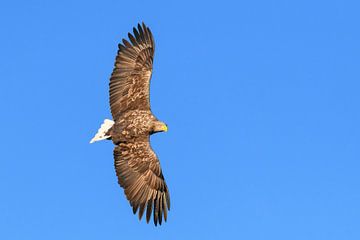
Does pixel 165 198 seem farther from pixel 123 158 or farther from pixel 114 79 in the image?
pixel 114 79

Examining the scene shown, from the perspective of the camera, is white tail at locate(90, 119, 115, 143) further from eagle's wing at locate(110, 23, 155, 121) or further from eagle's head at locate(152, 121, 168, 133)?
eagle's head at locate(152, 121, 168, 133)

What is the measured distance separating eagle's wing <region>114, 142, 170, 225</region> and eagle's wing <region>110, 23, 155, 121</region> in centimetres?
102

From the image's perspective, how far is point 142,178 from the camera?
739 inches

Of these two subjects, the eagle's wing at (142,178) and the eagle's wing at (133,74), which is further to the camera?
the eagle's wing at (133,74)

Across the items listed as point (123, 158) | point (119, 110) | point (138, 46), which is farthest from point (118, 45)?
point (123, 158)

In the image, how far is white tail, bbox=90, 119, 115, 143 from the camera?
1888 cm

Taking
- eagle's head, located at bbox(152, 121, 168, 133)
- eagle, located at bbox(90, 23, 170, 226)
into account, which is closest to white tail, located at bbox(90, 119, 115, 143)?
eagle, located at bbox(90, 23, 170, 226)

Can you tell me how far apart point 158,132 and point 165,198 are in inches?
64.7

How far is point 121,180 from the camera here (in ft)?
61.2

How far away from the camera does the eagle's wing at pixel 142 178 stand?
18.5 meters

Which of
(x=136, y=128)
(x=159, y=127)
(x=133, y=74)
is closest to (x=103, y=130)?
(x=136, y=128)

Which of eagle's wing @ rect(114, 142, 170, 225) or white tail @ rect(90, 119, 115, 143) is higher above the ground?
white tail @ rect(90, 119, 115, 143)

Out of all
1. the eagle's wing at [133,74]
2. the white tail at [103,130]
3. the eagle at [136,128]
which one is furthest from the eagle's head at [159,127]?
the white tail at [103,130]

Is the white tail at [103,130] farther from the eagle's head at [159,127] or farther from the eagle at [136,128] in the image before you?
the eagle's head at [159,127]
